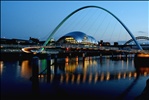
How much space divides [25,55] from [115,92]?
51.5 m

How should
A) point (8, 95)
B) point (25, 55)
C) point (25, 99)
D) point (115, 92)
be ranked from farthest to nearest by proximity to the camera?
point (25, 55) → point (115, 92) → point (8, 95) → point (25, 99)

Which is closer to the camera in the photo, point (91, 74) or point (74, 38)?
point (91, 74)

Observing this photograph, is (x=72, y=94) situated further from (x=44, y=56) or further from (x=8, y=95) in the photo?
(x=44, y=56)

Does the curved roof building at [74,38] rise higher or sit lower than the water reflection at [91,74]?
higher

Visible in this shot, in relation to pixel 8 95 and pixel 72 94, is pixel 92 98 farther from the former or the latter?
pixel 8 95

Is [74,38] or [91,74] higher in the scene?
[74,38]

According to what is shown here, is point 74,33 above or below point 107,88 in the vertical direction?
above

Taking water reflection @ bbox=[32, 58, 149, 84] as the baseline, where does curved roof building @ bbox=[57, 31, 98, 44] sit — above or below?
above

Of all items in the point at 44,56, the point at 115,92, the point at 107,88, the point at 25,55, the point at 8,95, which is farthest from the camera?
the point at 44,56

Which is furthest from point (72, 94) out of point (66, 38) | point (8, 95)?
point (66, 38)

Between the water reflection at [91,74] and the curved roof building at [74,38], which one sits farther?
the curved roof building at [74,38]

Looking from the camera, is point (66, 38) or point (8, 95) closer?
point (8, 95)

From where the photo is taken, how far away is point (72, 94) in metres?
22.9

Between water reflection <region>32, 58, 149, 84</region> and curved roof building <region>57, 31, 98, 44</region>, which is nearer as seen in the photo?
water reflection <region>32, 58, 149, 84</region>
